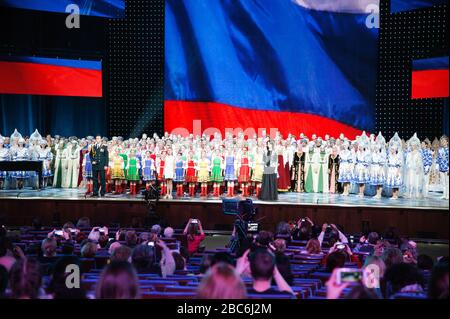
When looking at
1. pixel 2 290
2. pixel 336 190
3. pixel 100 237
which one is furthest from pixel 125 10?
pixel 2 290

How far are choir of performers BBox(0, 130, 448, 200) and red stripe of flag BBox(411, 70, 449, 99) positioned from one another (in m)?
1.32

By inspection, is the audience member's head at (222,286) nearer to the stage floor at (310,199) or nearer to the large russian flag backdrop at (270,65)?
the stage floor at (310,199)

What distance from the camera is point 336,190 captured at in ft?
55.2

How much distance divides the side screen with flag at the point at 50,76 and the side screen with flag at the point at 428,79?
31.7 feet

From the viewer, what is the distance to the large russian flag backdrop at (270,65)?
779 inches

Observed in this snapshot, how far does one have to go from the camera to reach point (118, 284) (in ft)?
11.6

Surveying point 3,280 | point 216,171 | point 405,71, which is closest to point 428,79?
point 405,71

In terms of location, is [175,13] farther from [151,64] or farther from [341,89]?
[341,89]

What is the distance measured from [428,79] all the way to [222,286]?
582 inches

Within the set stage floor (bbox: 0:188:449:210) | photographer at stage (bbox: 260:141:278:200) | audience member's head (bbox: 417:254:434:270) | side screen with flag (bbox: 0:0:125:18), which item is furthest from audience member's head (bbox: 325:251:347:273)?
side screen with flag (bbox: 0:0:125:18)

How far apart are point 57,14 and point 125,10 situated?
2.26 meters

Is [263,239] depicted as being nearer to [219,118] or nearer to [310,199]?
[310,199]

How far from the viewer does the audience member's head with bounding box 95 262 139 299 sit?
3551 millimetres

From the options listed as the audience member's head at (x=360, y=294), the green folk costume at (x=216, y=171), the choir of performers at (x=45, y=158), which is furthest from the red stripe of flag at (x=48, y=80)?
the audience member's head at (x=360, y=294)
